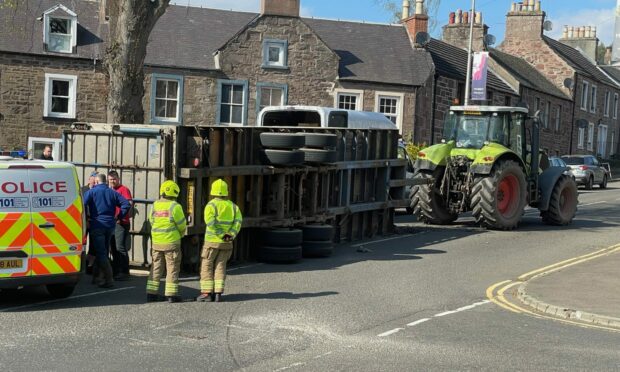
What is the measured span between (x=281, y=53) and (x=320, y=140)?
706 inches

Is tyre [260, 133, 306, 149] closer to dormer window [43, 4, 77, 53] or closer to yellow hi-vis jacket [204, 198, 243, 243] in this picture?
yellow hi-vis jacket [204, 198, 243, 243]

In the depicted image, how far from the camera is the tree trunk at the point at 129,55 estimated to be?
57.1 feet

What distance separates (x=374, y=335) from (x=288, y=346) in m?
1.16

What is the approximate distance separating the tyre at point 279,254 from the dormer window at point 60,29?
19.3 m

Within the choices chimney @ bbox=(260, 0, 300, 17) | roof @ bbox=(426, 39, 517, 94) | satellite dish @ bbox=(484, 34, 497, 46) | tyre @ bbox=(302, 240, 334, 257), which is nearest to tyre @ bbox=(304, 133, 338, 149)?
tyre @ bbox=(302, 240, 334, 257)

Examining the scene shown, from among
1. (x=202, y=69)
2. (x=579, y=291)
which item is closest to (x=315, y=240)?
(x=579, y=291)

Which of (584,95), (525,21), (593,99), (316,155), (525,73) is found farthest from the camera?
(593,99)

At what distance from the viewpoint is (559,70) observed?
169 feet

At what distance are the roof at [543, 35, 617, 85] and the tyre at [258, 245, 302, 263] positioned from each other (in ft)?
135

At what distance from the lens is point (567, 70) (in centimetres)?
Result: 5109

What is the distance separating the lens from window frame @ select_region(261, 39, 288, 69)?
32438 mm

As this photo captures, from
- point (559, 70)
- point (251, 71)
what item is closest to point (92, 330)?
point (251, 71)

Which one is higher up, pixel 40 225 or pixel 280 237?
pixel 40 225

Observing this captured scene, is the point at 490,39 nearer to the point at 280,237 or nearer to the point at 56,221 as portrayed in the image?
the point at 280,237
